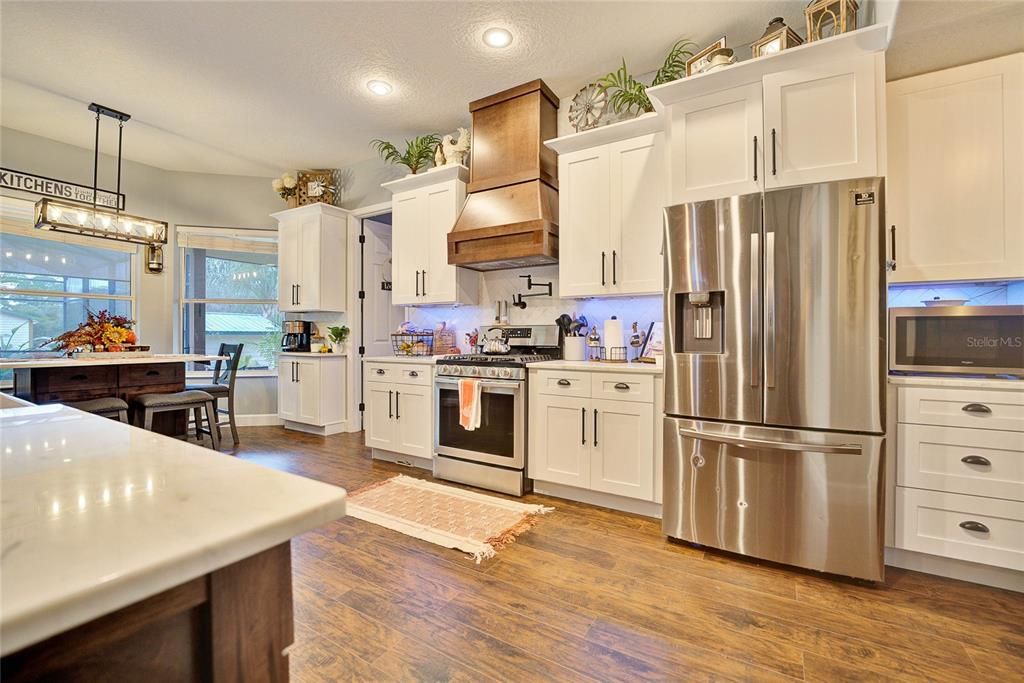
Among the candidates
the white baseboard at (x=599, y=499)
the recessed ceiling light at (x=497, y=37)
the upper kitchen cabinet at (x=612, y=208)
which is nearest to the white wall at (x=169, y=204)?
the recessed ceiling light at (x=497, y=37)

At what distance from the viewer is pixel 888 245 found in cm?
226

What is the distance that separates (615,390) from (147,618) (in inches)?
99.6

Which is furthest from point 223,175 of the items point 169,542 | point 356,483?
point 169,542

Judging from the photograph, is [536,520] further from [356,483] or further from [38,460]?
[38,460]

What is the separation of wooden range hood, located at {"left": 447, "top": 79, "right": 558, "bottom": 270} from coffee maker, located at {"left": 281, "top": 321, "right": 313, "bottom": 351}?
8.27 feet

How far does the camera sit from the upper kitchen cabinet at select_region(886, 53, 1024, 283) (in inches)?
81.7

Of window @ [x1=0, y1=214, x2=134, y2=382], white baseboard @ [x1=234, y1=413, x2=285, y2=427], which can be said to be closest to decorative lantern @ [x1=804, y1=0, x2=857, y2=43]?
white baseboard @ [x1=234, y1=413, x2=285, y2=427]

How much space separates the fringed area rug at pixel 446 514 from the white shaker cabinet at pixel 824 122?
7.66ft

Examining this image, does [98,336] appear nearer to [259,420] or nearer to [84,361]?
[84,361]

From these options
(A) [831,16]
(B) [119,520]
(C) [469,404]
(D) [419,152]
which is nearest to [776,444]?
(C) [469,404]

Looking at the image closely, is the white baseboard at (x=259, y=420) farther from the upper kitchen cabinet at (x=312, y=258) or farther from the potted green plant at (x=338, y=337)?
the upper kitchen cabinet at (x=312, y=258)

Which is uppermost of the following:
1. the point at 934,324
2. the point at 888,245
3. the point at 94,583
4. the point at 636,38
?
the point at 636,38

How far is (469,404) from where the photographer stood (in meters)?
3.23

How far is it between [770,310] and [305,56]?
3.48 meters
